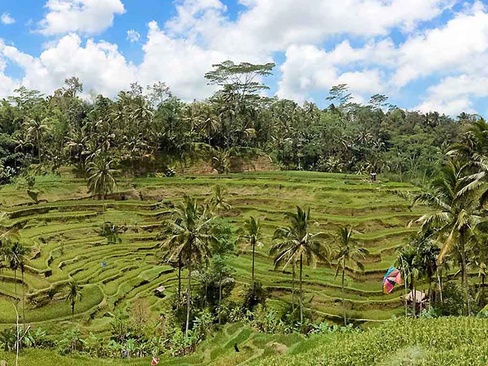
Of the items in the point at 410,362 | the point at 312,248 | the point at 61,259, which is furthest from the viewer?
the point at 61,259

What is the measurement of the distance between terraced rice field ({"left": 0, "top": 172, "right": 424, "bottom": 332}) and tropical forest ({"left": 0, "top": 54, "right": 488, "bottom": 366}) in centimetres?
18

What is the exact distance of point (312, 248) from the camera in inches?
1257

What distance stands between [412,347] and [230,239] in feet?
88.6

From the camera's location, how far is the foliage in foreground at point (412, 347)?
46.1 ft

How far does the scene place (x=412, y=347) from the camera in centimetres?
1527

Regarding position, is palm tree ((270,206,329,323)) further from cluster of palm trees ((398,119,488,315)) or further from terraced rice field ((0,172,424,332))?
cluster of palm trees ((398,119,488,315))

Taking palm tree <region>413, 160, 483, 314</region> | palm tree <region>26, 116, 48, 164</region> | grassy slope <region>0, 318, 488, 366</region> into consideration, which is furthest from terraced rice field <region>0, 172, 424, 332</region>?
grassy slope <region>0, 318, 488, 366</region>

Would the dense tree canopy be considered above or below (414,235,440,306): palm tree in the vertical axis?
above

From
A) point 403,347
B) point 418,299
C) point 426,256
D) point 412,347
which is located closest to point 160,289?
point 418,299

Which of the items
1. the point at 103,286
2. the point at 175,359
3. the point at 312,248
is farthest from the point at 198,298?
the point at 175,359

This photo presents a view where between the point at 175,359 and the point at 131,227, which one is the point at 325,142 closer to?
the point at 131,227

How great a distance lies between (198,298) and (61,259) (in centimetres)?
1276

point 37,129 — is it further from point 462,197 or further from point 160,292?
point 462,197

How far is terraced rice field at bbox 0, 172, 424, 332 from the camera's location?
1377 inches
